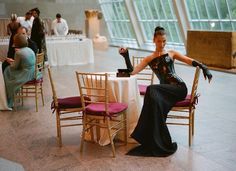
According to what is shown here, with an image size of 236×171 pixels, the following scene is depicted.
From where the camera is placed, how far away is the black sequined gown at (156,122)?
13.0 ft

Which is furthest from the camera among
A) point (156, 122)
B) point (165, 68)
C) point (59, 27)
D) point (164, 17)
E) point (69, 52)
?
point (164, 17)

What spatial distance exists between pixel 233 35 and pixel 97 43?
8.26m

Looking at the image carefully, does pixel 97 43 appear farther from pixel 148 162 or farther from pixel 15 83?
pixel 148 162

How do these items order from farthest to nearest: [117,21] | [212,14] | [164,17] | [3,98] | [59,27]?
[117,21] → [164,17] → [212,14] → [59,27] → [3,98]

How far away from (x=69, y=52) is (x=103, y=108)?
304 inches

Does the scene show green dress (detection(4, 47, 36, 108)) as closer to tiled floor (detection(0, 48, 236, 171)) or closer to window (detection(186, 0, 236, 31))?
tiled floor (detection(0, 48, 236, 171))

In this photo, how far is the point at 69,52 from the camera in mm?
11539

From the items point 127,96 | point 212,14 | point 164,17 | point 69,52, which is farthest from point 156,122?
point 164,17

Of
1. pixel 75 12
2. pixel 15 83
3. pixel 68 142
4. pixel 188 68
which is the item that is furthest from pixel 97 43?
pixel 68 142

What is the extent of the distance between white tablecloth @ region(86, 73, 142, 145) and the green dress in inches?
79.0

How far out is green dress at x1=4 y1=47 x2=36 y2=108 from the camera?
586 cm

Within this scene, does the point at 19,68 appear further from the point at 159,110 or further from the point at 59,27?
the point at 59,27

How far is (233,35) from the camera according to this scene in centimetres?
998

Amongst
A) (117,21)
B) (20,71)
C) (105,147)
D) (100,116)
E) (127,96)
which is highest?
(117,21)
